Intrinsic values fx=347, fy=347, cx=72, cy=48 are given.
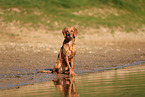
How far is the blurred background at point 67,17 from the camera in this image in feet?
101

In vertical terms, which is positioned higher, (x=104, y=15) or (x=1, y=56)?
(x=104, y=15)

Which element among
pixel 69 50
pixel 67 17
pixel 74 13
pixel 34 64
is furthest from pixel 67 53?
pixel 74 13

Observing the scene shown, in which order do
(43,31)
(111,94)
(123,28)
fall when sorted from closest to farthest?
1. (111,94)
2. (43,31)
3. (123,28)

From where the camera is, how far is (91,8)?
133 ft

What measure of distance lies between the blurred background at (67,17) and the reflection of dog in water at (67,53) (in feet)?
50.7

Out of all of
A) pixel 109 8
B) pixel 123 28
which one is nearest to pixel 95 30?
pixel 123 28

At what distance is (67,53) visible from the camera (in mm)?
11516

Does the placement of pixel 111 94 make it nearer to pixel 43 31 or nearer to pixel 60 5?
pixel 43 31

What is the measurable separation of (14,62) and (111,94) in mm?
8932

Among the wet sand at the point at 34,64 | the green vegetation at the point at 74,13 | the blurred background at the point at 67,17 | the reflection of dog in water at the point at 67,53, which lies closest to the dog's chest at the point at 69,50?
the reflection of dog in water at the point at 67,53

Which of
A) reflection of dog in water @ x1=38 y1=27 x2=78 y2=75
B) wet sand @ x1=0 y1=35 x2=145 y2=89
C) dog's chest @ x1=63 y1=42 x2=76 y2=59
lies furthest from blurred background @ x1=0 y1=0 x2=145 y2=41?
dog's chest @ x1=63 y1=42 x2=76 y2=59

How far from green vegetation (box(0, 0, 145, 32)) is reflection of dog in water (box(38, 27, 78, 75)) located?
20134 mm

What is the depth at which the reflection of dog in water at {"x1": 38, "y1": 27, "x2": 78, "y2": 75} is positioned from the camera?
11.4 meters

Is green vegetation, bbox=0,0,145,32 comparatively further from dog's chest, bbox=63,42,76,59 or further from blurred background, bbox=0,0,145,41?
dog's chest, bbox=63,42,76,59
